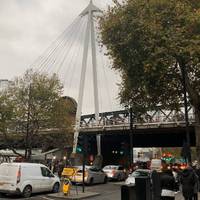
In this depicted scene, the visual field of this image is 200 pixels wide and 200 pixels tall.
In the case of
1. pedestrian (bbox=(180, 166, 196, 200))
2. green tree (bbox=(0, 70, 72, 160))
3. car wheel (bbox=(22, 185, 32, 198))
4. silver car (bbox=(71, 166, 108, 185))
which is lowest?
car wheel (bbox=(22, 185, 32, 198))

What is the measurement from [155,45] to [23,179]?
1062 centimetres

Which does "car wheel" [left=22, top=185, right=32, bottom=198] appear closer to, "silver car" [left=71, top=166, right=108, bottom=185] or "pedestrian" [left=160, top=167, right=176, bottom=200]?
"silver car" [left=71, top=166, right=108, bottom=185]

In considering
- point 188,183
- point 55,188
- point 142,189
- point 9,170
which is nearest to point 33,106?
point 55,188

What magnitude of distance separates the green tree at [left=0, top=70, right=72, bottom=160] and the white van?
14.7 m

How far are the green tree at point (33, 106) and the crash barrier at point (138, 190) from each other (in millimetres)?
26071

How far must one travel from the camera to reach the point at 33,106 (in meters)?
36.3

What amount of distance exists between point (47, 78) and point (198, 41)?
20047 mm

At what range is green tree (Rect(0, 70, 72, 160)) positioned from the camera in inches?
1433

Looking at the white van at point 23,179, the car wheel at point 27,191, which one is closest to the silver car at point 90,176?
the white van at point 23,179

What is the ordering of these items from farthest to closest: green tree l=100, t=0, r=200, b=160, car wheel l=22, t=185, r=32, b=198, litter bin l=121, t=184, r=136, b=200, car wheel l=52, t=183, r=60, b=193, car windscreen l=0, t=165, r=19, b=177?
car wheel l=52, t=183, r=60, b=193 < green tree l=100, t=0, r=200, b=160 < car wheel l=22, t=185, r=32, b=198 < car windscreen l=0, t=165, r=19, b=177 < litter bin l=121, t=184, r=136, b=200

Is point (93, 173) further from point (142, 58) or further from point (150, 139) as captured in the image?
point (150, 139)

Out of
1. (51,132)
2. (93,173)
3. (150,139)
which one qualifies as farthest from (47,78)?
(150,139)

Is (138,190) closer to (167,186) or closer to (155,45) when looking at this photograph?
(167,186)

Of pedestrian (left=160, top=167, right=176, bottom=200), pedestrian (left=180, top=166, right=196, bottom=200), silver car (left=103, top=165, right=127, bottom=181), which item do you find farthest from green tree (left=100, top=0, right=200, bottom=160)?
pedestrian (left=160, top=167, right=176, bottom=200)
